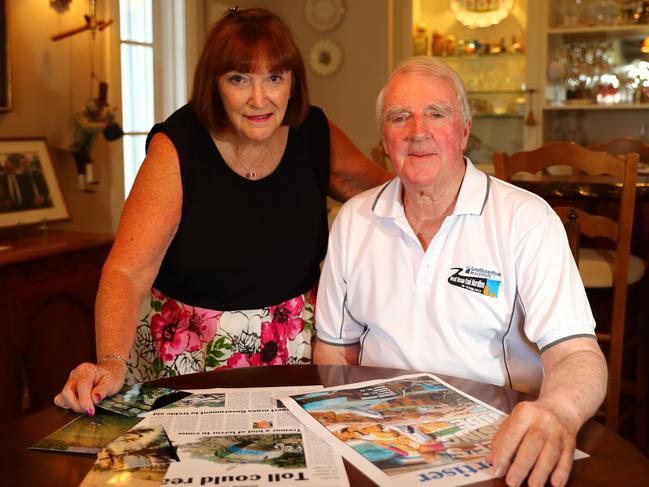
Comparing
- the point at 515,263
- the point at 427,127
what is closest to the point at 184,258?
the point at 427,127

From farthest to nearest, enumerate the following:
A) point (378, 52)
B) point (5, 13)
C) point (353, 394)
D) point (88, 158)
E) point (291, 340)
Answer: point (378, 52) → point (88, 158) → point (5, 13) → point (291, 340) → point (353, 394)

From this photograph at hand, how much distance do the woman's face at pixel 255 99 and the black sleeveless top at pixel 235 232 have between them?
13cm

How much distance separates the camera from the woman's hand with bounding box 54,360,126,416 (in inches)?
52.6

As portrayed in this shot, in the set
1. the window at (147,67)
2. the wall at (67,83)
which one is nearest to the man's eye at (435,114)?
the wall at (67,83)

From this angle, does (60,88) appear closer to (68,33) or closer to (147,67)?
(68,33)

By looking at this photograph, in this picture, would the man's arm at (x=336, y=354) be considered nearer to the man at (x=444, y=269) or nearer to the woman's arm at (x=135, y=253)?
the man at (x=444, y=269)

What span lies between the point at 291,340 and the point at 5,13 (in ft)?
6.86

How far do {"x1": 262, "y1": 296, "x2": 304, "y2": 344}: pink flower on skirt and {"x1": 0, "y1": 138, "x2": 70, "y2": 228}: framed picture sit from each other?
169 centimetres

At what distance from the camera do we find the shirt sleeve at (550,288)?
1.46 meters

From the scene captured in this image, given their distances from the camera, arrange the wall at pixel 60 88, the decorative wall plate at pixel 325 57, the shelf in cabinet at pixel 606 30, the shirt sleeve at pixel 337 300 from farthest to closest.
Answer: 1. the decorative wall plate at pixel 325 57
2. the shelf in cabinet at pixel 606 30
3. the wall at pixel 60 88
4. the shirt sleeve at pixel 337 300

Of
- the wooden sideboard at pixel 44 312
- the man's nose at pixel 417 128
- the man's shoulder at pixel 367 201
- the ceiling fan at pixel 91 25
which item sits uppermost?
the ceiling fan at pixel 91 25

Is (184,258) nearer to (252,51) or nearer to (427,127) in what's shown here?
(252,51)

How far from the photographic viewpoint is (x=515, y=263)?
1.56m

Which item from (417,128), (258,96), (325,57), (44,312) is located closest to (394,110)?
(417,128)
